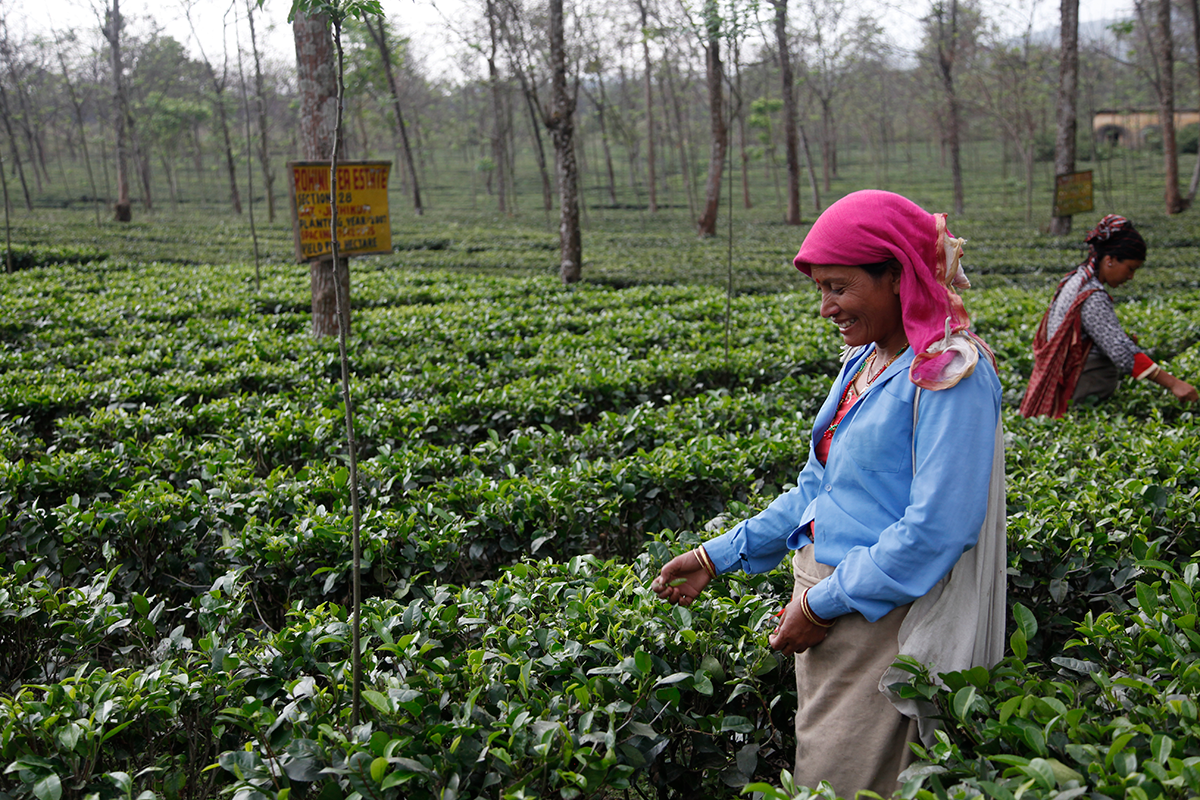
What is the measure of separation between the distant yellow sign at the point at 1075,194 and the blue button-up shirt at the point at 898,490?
47.2 ft

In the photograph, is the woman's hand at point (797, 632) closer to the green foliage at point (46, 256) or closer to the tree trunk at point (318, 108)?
the tree trunk at point (318, 108)

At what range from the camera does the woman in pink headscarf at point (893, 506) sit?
144cm

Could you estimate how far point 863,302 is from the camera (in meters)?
1.60

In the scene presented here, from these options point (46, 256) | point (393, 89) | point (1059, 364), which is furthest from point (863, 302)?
point (393, 89)

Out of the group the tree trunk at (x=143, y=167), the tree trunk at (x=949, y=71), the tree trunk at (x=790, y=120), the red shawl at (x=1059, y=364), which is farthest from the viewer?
the tree trunk at (x=143, y=167)

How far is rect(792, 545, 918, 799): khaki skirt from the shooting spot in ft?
5.30

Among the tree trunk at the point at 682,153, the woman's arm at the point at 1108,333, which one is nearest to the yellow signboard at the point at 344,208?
the woman's arm at the point at 1108,333

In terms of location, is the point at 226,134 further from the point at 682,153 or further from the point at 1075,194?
the point at 1075,194

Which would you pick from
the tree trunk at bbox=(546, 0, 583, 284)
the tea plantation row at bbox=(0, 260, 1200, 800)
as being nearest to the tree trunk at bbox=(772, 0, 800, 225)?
the tree trunk at bbox=(546, 0, 583, 284)

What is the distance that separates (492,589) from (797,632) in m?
1.06

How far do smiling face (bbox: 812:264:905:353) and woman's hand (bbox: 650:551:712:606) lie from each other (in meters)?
0.70

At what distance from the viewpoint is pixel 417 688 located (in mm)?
1830

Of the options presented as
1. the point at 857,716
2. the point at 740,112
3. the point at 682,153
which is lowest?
the point at 857,716

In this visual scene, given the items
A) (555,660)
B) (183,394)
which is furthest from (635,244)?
(555,660)
